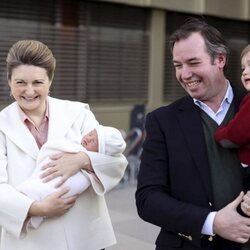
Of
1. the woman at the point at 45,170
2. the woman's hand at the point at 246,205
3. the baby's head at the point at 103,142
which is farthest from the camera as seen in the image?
the baby's head at the point at 103,142

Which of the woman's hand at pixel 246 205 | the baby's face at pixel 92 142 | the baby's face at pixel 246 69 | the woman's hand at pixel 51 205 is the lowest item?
the woman's hand at pixel 51 205

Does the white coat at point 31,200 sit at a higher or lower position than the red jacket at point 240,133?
lower

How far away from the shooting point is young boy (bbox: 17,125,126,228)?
258 centimetres

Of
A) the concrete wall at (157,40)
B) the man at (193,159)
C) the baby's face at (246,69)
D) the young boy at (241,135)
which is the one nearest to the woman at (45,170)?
the man at (193,159)

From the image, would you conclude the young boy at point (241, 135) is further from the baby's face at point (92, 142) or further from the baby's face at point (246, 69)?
the baby's face at point (92, 142)

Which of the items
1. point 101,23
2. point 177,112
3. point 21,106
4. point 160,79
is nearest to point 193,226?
point 177,112

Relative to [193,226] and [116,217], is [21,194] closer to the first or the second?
[193,226]

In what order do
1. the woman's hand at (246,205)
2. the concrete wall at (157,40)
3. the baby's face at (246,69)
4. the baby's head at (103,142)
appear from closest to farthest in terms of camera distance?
1. the woman's hand at (246,205)
2. the baby's face at (246,69)
3. the baby's head at (103,142)
4. the concrete wall at (157,40)

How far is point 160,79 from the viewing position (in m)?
12.5

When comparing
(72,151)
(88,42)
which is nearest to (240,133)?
(72,151)

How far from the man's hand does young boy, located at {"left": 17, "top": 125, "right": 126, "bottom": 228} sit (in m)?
0.69

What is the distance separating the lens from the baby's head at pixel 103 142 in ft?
8.92

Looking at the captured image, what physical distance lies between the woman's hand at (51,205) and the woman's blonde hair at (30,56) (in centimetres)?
59

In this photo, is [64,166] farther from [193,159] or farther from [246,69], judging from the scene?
[246,69]
